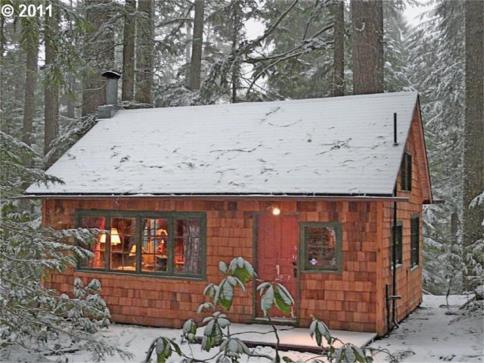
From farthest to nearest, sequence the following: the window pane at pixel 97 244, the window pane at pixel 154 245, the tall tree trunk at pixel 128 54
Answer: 1. the tall tree trunk at pixel 128 54
2. the window pane at pixel 97 244
3. the window pane at pixel 154 245

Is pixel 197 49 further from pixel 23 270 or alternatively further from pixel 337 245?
pixel 23 270

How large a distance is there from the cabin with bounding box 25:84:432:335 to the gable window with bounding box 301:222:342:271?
0.06 feet

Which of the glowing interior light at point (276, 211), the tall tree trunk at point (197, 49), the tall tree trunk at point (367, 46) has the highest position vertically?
the tall tree trunk at point (197, 49)

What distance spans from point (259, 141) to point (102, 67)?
22.5ft

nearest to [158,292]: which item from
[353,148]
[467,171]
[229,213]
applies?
[229,213]

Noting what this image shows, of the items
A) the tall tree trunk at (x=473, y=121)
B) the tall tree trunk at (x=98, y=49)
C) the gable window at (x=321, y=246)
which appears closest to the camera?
the gable window at (x=321, y=246)

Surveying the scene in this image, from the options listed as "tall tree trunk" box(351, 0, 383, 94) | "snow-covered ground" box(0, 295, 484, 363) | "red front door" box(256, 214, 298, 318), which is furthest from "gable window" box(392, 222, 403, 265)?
"tall tree trunk" box(351, 0, 383, 94)

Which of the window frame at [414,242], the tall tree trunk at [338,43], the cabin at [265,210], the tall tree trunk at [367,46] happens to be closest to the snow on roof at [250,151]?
the cabin at [265,210]

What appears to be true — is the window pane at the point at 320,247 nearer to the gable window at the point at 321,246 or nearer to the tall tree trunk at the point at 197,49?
the gable window at the point at 321,246

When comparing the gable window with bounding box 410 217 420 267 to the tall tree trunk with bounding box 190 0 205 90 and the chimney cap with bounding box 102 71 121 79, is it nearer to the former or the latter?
the chimney cap with bounding box 102 71 121 79

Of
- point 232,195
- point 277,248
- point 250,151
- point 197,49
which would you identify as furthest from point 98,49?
point 277,248

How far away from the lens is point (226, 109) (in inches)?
520

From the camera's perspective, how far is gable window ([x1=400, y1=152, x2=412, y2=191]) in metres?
10.9

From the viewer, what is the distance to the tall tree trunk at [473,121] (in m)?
13.0
